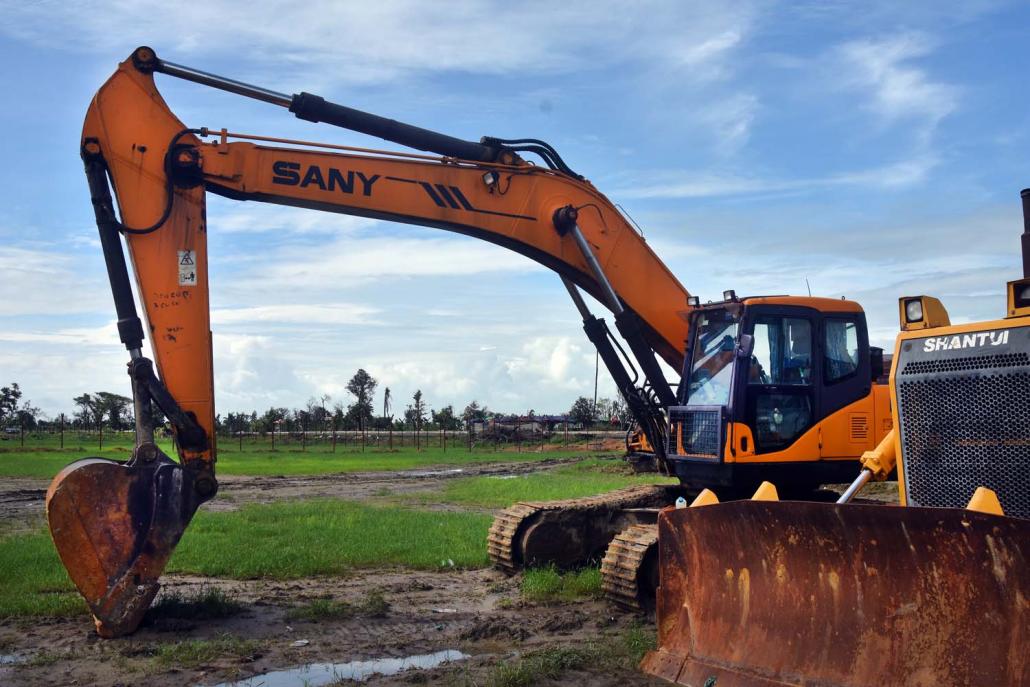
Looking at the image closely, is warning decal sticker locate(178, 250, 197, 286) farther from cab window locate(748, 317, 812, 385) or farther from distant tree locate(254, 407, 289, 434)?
distant tree locate(254, 407, 289, 434)

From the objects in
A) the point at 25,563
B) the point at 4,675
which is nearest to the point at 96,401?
the point at 25,563

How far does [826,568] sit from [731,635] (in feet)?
2.71

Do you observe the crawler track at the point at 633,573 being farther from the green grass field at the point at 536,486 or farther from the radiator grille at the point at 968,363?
the green grass field at the point at 536,486

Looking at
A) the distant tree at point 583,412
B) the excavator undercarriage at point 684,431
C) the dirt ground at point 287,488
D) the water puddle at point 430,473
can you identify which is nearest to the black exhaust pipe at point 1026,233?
the excavator undercarriage at point 684,431

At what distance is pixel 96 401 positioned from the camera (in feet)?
234

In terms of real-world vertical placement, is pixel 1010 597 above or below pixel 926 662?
above

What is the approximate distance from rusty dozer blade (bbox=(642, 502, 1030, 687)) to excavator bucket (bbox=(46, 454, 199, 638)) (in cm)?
423

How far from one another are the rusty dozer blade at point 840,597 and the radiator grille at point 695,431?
92.8 inches

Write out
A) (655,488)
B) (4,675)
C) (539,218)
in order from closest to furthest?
(4,675) → (539,218) → (655,488)

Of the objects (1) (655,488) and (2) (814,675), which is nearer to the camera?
(2) (814,675)

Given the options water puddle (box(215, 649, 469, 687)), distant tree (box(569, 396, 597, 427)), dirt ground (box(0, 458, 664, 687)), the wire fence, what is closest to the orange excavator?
dirt ground (box(0, 458, 664, 687))

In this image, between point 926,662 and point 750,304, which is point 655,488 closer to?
point 750,304

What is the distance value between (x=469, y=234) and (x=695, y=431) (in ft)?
9.96

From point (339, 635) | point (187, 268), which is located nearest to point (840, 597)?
point (339, 635)
